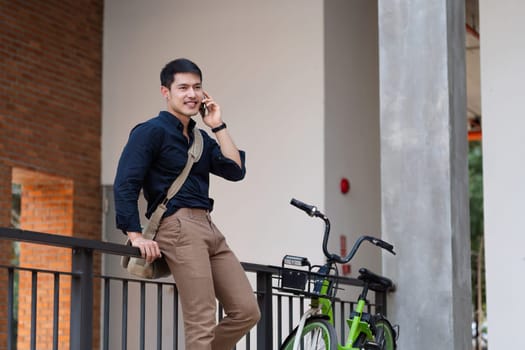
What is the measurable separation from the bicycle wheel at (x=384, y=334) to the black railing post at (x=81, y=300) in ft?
5.14

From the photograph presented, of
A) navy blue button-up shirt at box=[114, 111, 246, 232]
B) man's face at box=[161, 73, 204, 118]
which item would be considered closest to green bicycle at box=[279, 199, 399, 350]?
navy blue button-up shirt at box=[114, 111, 246, 232]

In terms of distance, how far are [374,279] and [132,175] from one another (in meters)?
1.81

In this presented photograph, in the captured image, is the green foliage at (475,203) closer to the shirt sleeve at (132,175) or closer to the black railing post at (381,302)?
the black railing post at (381,302)

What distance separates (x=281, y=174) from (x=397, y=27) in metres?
A: 2.64

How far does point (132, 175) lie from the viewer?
3.99m

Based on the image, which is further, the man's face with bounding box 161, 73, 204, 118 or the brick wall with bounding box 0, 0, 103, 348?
the brick wall with bounding box 0, 0, 103, 348

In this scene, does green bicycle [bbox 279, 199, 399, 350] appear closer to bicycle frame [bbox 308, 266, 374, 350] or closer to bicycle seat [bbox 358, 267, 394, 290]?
bicycle frame [bbox 308, 266, 374, 350]

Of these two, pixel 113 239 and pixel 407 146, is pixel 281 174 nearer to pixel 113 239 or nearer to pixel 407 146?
pixel 113 239

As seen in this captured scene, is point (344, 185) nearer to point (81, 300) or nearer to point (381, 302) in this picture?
point (381, 302)

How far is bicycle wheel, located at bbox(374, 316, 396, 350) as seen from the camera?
16.1 feet

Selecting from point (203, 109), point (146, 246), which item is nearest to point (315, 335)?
point (146, 246)

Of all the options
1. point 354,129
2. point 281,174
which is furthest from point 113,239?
point 354,129

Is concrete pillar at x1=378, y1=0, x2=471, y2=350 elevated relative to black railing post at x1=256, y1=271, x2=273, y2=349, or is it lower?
elevated

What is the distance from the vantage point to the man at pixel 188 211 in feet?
13.2
